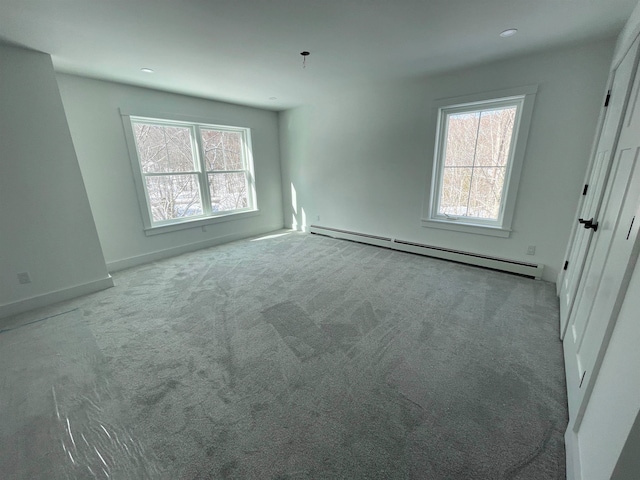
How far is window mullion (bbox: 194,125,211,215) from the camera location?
4.21m

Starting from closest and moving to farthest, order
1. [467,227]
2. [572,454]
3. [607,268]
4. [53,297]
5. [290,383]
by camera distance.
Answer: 1. [572,454]
2. [607,268]
3. [290,383]
4. [53,297]
5. [467,227]

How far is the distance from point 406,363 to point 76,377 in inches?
88.6

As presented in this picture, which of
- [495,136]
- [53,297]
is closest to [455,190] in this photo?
[495,136]

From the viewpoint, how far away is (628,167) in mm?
1332

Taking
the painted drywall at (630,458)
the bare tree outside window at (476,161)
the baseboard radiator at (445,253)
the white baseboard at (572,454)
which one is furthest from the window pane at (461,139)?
the painted drywall at (630,458)

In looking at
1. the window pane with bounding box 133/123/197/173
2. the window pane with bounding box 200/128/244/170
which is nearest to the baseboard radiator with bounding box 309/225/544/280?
the window pane with bounding box 200/128/244/170

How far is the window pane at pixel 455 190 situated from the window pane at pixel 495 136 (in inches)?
8.8

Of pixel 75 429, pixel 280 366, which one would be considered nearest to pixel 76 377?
pixel 75 429

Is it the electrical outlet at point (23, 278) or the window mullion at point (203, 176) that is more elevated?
the window mullion at point (203, 176)

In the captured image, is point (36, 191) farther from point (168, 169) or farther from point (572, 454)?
point (572, 454)

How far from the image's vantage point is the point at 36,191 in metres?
2.54

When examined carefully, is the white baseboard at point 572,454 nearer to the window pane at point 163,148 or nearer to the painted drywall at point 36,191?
the painted drywall at point 36,191

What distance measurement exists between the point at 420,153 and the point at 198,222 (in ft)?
12.0

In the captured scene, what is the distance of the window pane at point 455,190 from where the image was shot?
11.2 feet
